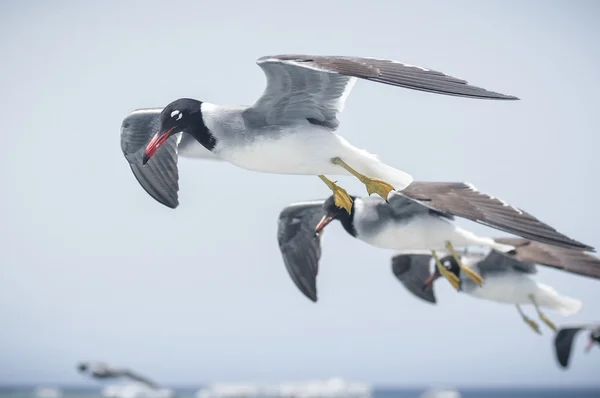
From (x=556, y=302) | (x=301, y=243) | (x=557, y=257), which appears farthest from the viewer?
(x=556, y=302)

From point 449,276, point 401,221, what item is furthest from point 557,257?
point 449,276

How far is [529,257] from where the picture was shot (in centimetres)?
1209

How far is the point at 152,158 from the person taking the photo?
10.6 metres

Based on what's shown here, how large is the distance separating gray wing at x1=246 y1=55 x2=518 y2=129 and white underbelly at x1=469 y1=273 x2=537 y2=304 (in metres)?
6.67

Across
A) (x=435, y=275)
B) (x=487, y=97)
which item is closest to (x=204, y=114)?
(x=487, y=97)

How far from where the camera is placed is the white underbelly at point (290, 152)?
337 inches

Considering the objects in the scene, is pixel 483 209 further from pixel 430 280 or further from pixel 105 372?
pixel 105 372

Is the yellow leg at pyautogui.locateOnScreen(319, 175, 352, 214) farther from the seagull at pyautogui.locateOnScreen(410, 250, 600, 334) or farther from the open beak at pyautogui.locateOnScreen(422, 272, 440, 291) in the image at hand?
the open beak at pyautogui.locateOnScreen(422, 272, 440, 291)

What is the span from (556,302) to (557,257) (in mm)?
3972

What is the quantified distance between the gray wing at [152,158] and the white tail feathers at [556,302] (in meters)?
7.42

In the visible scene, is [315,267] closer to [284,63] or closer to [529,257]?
[529,257]

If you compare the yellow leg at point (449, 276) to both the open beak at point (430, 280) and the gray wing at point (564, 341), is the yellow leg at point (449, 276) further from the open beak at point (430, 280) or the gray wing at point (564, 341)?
the gray wing at point (564, 341)

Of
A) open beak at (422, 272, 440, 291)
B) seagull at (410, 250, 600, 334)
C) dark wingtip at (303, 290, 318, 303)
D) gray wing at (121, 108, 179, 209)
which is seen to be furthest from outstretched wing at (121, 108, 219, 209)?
open beak at (422, 272, 440, 291)

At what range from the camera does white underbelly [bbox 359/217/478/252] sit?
1191 centimetres
